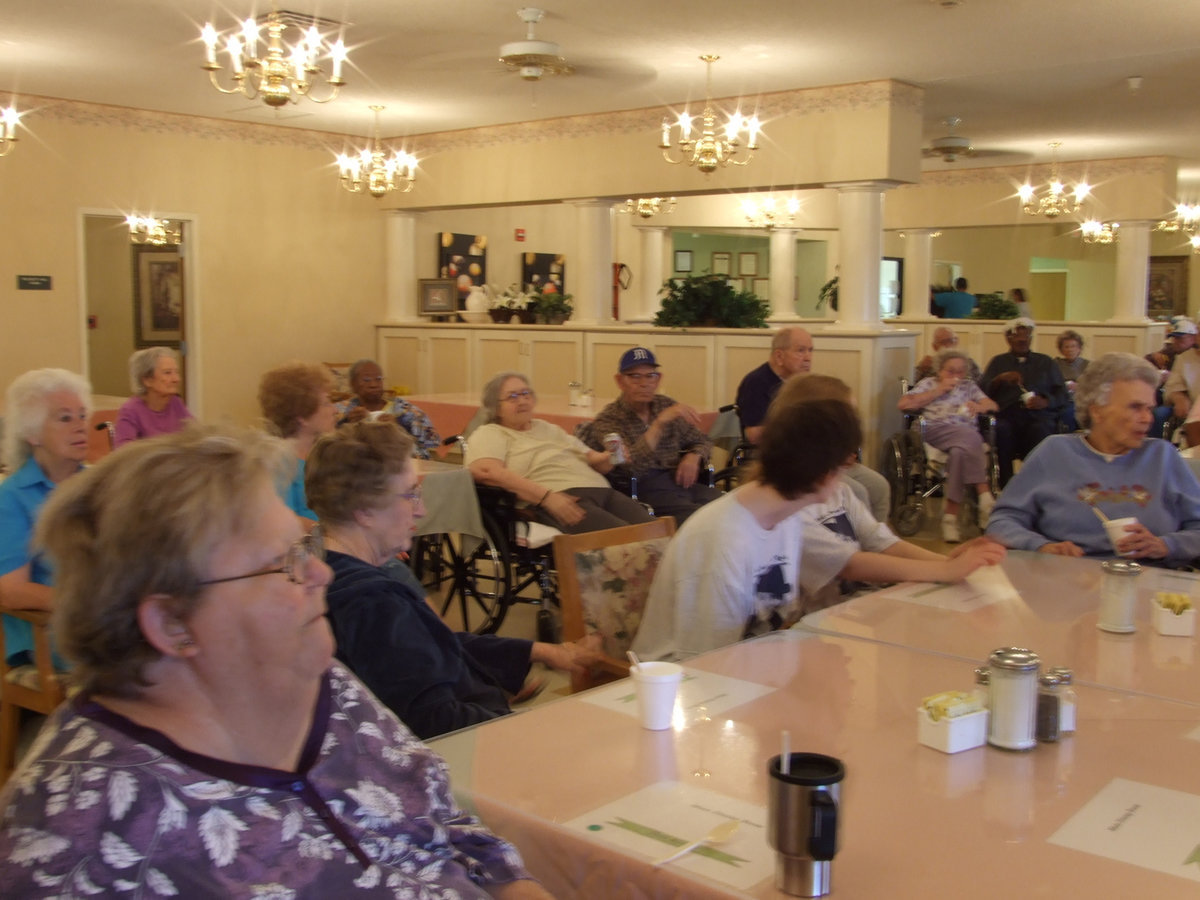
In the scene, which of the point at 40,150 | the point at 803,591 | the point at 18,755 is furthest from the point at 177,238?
the point at 803,591

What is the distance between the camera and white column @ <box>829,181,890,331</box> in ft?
25.1

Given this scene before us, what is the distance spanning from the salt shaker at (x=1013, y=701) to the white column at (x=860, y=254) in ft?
20.3

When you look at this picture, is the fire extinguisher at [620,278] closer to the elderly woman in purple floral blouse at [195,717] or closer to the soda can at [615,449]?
the soda can at [615,449]

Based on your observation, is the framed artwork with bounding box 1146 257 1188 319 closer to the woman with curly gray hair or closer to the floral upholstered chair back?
the woman with curly gray hair

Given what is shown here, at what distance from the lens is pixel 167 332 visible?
10.3 m

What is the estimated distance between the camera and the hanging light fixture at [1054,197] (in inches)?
406

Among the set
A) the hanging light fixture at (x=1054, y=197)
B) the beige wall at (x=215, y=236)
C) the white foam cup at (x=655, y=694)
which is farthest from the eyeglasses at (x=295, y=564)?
the hanging light fixture at (x=1054, y=197)

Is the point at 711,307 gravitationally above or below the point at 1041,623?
above

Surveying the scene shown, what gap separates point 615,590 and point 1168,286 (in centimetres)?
1734

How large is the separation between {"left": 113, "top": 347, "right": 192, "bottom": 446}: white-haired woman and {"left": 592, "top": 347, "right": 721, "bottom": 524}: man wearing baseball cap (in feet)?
6.39

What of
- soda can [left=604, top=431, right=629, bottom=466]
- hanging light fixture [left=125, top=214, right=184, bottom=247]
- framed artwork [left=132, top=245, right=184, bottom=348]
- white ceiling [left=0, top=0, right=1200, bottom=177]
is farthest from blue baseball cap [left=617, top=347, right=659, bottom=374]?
framed artwork [left=132, top=245, right=184, bottom=348]

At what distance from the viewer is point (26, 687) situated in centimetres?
278

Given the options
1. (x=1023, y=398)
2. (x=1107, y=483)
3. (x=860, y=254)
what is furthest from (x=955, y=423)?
(x=1107, y=483)

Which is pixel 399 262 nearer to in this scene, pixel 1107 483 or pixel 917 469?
pixel 917 469
